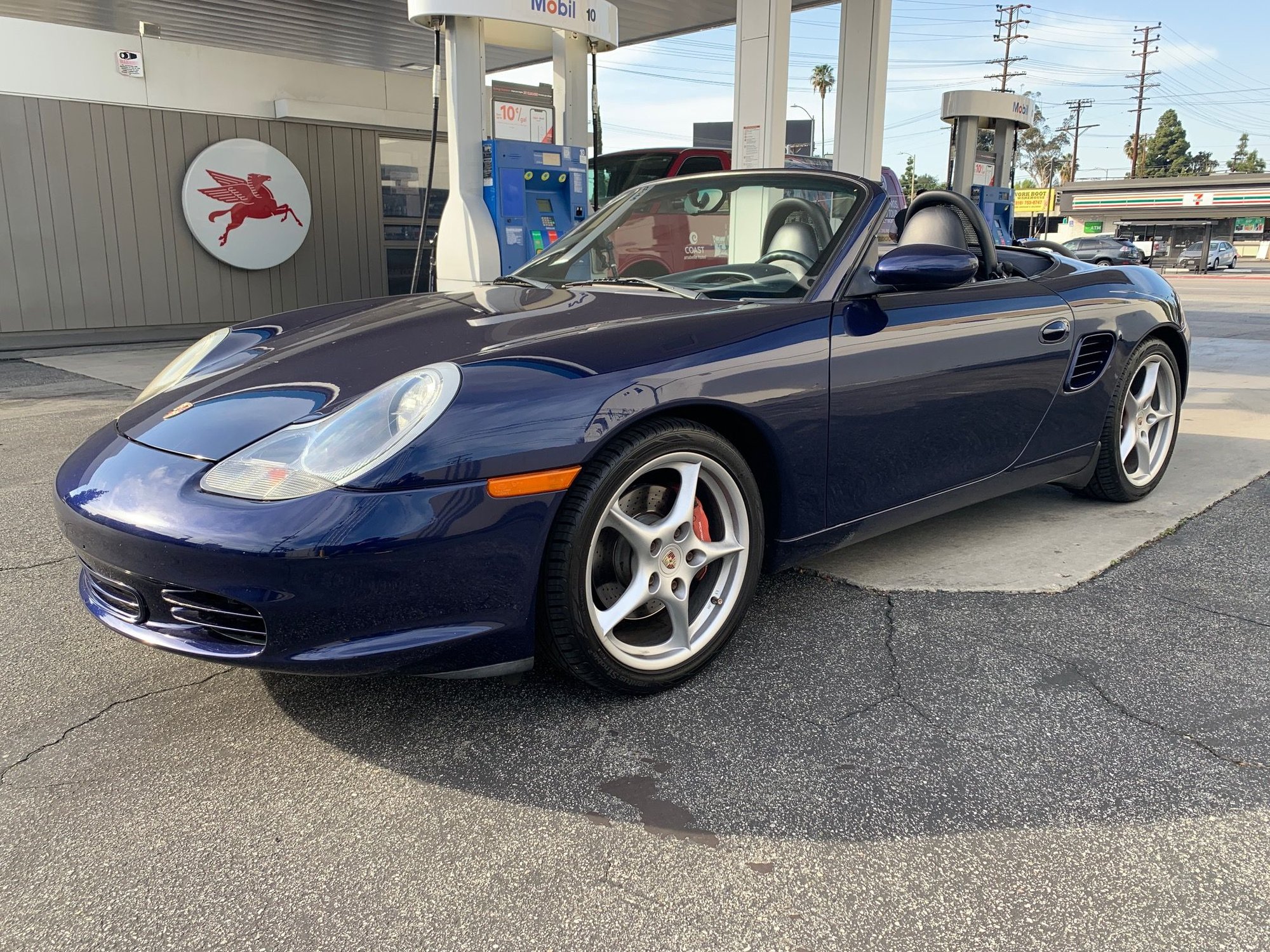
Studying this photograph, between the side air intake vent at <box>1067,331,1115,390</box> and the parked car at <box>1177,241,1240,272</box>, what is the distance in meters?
40.4

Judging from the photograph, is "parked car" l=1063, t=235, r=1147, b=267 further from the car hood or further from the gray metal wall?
the car hood

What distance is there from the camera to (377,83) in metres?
12.0

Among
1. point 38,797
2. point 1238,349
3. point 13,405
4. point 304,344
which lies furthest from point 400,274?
point 38,797

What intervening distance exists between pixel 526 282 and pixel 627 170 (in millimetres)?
7624

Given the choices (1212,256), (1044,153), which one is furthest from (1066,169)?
(1212,256)

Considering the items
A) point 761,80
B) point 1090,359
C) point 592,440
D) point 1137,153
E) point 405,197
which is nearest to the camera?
point 592,440

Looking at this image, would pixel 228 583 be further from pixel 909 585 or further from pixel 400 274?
pixel 400 274

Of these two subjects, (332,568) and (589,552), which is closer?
(332,568)

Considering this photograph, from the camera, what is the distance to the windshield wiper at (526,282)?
3153mm

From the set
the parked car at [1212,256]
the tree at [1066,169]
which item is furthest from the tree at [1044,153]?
the parked car at [1212,256]

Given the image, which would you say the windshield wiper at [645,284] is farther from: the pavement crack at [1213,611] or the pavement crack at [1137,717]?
the pavement crack at [1213,611]

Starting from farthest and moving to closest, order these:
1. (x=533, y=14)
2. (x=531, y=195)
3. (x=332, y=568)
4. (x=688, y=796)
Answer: (x=531, y=195)
(x=533, y=14)
(x=688, y=796)
(x=332, y=568)

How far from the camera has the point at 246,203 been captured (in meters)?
11.3

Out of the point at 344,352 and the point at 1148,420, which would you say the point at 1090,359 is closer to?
the point at 1148,420
